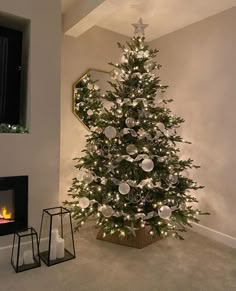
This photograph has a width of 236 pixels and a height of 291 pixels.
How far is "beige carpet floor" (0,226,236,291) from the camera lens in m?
1.94

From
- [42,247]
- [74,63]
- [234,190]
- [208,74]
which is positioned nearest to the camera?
[42,247]

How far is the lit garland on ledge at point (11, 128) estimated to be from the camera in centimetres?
227

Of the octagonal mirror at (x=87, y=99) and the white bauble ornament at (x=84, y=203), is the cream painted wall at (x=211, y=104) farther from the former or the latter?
the white bauble ornament at (x=84, y=203)

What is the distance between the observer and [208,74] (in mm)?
2969

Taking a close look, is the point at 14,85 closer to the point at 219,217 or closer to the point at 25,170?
the point at 25,170

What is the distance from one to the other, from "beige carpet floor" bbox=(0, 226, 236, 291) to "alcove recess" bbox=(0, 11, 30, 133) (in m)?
1.20

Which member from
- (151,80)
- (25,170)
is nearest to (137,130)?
(151,80)

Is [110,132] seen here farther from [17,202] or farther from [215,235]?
[215,235]

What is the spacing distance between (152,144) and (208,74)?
3.77 feet

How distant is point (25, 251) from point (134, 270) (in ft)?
3.22

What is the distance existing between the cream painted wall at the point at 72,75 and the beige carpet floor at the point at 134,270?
0.98 meters

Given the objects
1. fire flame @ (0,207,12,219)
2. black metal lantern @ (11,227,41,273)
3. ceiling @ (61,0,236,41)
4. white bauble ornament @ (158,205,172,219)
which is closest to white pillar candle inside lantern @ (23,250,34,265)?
black metal lantern @ (11,227,41,273)

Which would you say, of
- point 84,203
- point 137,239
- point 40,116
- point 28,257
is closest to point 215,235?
point 137,239

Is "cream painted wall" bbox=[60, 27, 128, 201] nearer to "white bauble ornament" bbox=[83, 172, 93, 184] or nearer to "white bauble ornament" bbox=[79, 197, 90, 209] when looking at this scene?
Result: "white bauble ornament" bbox=[83, 172, 93, 184]
